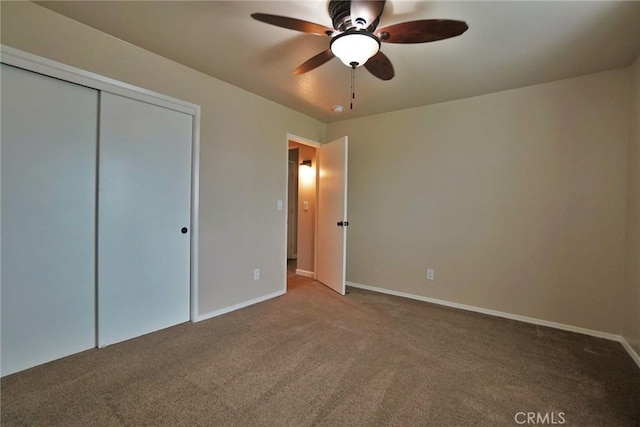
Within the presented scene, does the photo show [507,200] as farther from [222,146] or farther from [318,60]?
[222,146]

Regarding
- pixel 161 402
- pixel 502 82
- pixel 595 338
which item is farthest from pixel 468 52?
pixel 161 402

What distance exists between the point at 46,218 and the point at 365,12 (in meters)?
2.38

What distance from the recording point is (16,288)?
1.89 meters

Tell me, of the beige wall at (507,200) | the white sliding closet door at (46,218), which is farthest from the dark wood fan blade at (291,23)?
the beige wall at (507,200)

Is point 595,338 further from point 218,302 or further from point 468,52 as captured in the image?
point 218,302

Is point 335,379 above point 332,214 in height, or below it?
below

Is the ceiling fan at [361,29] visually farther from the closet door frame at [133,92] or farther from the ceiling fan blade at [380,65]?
the closet door frame at [133,92]

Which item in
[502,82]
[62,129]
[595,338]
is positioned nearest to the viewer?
[62,129]

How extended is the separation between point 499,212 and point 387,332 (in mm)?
1721

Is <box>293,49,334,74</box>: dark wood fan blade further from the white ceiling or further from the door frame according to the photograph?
the door frame

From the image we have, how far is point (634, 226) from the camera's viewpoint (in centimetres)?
234

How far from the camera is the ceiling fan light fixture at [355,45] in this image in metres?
1.67

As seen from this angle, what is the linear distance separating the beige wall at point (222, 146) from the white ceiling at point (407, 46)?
0.12 meters

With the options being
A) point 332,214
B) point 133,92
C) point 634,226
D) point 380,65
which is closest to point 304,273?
point 332,214
